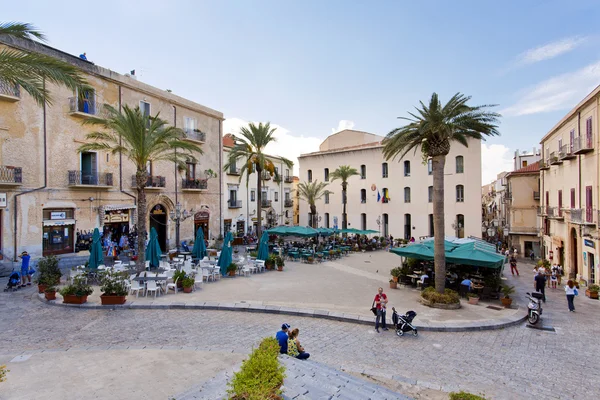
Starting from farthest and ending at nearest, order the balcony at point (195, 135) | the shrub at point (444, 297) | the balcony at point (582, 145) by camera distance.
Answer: the balcony at point (195, 135) → the balcony at point (582, 145) → the shrub at point (444, 297)

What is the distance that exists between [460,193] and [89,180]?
114 feet

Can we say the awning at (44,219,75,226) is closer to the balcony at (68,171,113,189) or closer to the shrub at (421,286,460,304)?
the balcony at (68,171,113,189)

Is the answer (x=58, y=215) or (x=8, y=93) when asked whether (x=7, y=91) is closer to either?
(x=8, y=93)

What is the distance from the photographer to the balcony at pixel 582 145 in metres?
18.6

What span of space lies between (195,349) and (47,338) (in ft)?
13.7

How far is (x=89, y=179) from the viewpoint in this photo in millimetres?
22188

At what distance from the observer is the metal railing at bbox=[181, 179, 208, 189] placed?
2983 centimetres

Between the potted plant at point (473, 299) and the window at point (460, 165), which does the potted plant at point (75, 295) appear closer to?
the potted plant at point (473, 299)

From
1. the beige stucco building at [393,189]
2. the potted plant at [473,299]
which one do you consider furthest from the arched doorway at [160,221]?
the potted plant at [473,299]

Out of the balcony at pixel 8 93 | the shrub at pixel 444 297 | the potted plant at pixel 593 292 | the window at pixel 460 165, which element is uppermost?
the balcony at pixel 8 93

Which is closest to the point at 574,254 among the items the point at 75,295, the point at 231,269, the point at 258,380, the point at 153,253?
the point at 231,269

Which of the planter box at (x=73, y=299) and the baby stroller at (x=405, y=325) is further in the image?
the planter box at (x=73, y=299)

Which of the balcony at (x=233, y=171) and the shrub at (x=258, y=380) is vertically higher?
the balcony at (x=233, y=171)

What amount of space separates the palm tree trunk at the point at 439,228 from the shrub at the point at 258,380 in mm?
10162
